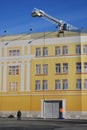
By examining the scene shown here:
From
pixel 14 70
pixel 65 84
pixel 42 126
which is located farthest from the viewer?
pixel 14 70

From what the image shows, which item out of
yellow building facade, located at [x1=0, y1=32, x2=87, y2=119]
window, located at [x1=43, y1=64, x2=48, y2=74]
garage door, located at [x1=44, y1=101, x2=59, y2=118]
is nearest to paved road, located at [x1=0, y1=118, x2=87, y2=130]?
yellow building facade, located at [x1=0, y1=32, x2=87, y2=119]

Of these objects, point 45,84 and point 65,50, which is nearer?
point 65,50

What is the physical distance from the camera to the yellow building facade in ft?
208

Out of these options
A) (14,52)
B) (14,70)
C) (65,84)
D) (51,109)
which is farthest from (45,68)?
(51,109)

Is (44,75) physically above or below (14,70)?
below

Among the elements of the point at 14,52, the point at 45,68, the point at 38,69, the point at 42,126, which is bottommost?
the point at 42,126

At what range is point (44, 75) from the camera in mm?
65438

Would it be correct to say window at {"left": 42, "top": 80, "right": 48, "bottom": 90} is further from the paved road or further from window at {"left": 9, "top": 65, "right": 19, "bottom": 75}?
the paved road

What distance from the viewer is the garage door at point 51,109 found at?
6506 centimetres

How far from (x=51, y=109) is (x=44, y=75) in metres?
6.11

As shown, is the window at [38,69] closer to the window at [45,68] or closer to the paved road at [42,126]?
the window at [45,68]

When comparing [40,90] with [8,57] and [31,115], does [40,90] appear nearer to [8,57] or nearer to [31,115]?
[31,115]

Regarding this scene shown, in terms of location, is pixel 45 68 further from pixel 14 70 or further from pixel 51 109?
pixel 51 109

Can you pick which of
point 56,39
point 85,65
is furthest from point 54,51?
point 85,65
